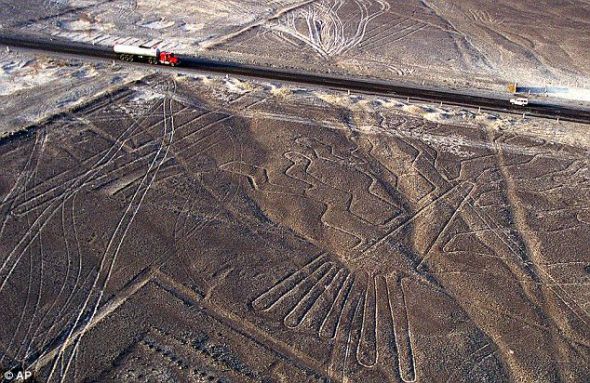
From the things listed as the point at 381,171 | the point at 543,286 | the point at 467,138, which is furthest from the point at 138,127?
the point at 543,286

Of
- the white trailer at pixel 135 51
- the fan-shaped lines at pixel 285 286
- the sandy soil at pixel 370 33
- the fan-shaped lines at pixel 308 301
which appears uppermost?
the white trailer at pixel 135 51

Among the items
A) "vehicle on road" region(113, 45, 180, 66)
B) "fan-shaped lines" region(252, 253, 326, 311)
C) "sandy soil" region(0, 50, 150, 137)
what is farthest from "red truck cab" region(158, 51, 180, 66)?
"fan-shaped lines" region(252, 253, 326, 311)

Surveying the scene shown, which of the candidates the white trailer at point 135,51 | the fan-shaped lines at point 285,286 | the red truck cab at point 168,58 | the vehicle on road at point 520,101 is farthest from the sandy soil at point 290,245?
the white trailer at point 135,51

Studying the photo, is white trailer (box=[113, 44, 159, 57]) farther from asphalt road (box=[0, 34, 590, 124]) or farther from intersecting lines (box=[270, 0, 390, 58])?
intersecting lines (box=[270, 0, 390, 58])

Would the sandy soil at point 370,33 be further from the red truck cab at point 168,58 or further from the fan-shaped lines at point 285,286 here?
the fan-shaped lines at point 285,286

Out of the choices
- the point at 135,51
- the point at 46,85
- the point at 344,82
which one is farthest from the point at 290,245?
the point at 135,51
